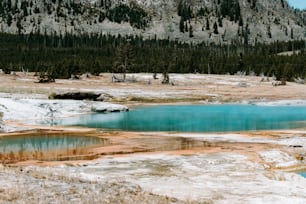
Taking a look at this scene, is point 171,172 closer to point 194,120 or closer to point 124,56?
point 194,120

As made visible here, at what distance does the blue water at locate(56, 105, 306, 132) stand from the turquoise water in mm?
10650

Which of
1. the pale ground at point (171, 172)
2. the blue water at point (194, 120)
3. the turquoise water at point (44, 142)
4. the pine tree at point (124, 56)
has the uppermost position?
the pine tree at point (124, 56)

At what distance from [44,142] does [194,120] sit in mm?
25747

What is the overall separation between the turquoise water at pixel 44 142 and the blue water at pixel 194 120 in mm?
10650

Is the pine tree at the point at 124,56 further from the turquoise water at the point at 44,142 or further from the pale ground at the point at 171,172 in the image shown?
the turquoise water at the point at 44,142

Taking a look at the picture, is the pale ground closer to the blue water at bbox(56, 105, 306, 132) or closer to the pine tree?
the blue water at bbox(56, 105, 306, 132)

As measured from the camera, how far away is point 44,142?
40.6 metres

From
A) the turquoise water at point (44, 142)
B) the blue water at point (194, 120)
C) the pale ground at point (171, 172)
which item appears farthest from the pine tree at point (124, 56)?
the turquoise water at point (44, 142)

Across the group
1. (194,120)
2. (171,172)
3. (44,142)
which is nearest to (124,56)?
(194,120)

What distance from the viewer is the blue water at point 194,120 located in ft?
179

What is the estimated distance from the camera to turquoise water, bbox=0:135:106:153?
122ft

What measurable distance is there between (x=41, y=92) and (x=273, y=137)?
58.8 meters

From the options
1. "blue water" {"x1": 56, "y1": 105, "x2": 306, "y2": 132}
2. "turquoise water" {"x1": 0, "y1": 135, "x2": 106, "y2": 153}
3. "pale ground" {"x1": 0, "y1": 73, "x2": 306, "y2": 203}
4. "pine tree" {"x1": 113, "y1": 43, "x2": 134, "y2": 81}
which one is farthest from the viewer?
"pine tree" {"x1": 113, "y1": 43, "x2": 134, "y2": 81}

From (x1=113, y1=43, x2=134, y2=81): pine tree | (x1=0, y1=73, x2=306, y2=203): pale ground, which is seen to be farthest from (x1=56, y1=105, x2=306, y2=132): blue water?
(x1=113, y1=43, x2=134, y2=81): pine tree
